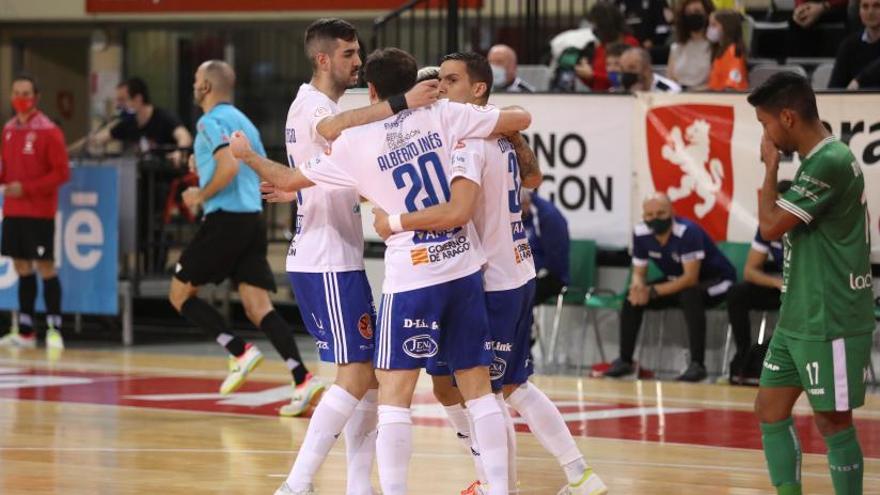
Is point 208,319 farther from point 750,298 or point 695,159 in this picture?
point 695,159

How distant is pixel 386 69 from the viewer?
598 centimetres

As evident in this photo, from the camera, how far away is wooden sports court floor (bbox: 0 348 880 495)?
718cm

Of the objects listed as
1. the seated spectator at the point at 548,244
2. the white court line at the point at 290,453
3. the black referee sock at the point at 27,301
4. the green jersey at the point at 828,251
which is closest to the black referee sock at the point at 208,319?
the white court line at the point at 290,453

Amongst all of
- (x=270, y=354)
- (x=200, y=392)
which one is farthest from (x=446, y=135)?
(x=270, y=354)

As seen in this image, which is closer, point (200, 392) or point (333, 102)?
point (333, 102)

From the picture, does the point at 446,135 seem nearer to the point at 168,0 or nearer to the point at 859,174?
the point at 859,174

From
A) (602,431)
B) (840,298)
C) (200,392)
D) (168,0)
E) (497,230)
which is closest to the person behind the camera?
(840,298)

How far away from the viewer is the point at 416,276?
588cm

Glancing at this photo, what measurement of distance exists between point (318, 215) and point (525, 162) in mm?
880

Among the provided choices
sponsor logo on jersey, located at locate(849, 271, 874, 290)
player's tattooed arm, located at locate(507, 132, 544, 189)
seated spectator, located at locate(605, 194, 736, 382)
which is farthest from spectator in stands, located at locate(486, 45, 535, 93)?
sponsor logo on jersey, located at locate(849, 271, 874, 290)

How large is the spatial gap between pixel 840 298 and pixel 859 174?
46 cm

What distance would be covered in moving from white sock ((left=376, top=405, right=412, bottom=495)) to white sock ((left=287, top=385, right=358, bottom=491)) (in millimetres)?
400

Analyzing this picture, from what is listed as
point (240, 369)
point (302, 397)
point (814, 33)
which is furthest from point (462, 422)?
Answer: point (814, 33)

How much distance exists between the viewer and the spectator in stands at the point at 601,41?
13453mm
